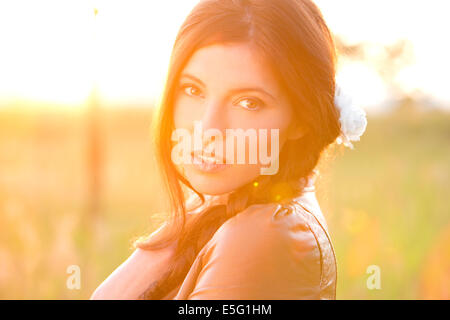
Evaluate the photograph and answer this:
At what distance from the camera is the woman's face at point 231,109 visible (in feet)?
4.66

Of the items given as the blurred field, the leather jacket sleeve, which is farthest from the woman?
the blurred field

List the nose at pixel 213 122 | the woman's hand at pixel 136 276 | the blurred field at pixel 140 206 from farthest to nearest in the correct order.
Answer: the blurred field at pixel 140 206 < the woman's hand at pixel 136 276 < the nose at pixel 213 122

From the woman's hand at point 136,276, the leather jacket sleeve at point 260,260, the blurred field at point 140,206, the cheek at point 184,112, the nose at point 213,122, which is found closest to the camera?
the leather jacket sleeve at point 260,260

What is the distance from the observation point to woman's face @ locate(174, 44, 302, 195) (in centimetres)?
142

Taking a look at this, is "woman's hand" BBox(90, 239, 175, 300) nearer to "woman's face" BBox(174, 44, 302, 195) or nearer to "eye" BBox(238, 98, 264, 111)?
"woman's face" BBox(174, 44, 302, 195)

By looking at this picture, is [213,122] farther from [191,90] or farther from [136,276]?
[136,276]

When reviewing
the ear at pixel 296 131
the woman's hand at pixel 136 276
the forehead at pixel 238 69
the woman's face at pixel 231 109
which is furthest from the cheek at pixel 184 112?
the woman's hand at pixel 136 276

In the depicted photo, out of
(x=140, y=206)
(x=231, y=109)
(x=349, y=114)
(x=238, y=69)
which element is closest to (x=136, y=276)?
(x=231, y=109)

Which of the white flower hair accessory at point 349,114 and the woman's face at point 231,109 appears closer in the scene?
the woman's face at point 231,109

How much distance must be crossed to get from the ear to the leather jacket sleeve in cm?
29

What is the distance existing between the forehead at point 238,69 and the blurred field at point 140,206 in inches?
24.6

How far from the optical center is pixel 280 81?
4.75ft

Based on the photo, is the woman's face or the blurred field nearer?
the woman's face

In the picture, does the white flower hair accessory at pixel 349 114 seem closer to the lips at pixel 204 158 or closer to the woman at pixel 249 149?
the woman at pixel 249 149
